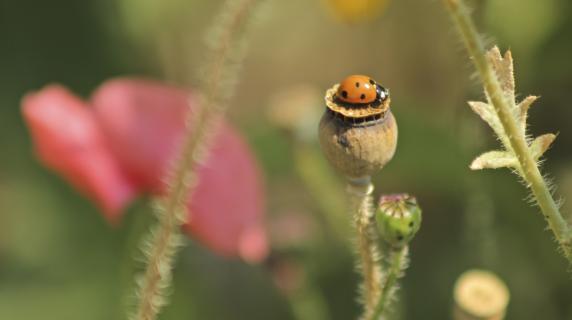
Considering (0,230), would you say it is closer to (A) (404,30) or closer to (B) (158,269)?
(A) (404,30)

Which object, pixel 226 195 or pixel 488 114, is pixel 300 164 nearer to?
pixel 226 195

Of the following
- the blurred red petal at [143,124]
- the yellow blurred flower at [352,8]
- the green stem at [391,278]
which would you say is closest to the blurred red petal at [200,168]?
the blurred red petal at [143,124]

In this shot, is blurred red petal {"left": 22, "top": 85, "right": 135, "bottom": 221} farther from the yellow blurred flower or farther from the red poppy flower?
the yellow blurred flower

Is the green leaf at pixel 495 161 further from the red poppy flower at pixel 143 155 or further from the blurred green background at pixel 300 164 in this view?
the red poppy flower at pixel 143 155

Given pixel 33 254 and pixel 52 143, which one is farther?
pixel 33 254

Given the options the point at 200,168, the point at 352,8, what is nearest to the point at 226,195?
the point at 200,168

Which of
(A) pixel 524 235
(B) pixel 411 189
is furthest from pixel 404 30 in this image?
(A) pixel 524 235
